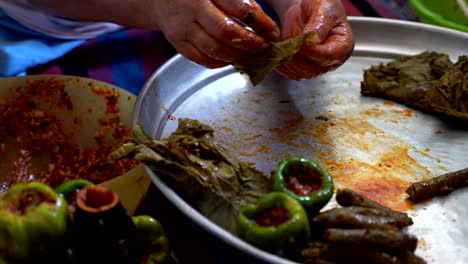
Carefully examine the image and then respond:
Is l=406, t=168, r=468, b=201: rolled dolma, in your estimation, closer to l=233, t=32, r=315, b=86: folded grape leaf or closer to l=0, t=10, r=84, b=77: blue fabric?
l=233, t=32, r=315, b=86: folded grape leaf

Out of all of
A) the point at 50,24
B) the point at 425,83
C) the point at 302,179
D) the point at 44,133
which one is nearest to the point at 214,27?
the point at 302,179

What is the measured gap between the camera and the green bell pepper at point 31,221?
3.34 ft

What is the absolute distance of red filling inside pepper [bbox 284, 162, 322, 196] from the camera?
1.31 metres

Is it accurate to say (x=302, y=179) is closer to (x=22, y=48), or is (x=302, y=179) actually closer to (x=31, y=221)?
(x=31, y=221)

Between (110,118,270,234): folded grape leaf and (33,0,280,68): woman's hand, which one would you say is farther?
(33,0,280,68): woman's hand

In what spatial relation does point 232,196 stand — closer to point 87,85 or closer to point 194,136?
point 194,136

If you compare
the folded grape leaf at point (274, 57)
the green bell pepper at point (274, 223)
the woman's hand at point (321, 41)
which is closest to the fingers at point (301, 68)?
the woman's hand at point (321, 41)

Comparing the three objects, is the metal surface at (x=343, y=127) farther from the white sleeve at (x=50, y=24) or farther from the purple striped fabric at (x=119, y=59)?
the white sleeve at (x=50, y=24)

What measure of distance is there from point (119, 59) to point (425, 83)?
1265 mm

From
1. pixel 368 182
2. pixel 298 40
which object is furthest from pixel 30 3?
pixel 368 182

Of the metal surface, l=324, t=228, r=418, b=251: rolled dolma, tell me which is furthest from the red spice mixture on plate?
l=324, t=228, r=418, b=251: rolled dolma

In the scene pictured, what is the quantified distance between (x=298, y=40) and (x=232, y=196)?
21.8 inches

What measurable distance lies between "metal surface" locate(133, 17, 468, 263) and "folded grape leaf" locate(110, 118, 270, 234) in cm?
5

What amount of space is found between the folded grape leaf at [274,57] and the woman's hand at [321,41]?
6 cm
